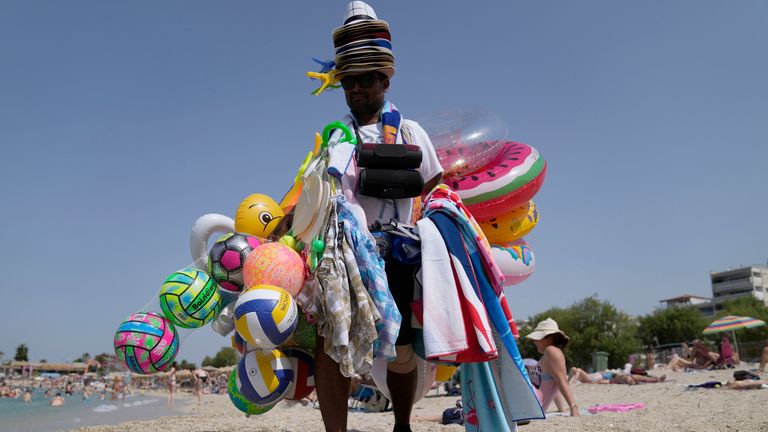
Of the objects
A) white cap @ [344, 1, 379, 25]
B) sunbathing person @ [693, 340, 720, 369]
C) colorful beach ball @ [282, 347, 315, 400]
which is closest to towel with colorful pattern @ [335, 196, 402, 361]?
colorful beach ball @ [282, 347, 315, 400]

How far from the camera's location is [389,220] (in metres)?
3.10

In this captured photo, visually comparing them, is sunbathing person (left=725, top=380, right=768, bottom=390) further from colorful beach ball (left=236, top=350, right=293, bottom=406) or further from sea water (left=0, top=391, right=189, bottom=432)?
sea water (left=0, top=391, right=189, bottom=432)

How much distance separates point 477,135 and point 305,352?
274 centimetres

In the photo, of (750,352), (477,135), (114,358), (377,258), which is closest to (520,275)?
(477,135)

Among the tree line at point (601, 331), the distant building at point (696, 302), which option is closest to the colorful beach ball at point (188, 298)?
the tree line at point (601, 331)

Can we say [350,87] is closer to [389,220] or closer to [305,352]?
[389,220]

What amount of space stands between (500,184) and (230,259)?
2.41 meters

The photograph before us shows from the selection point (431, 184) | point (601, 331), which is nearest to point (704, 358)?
point (431, 184)

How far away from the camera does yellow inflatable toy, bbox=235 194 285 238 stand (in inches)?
136

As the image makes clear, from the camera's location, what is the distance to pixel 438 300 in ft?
9.02

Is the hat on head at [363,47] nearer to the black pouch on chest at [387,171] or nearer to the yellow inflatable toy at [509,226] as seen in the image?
the black pouch on chest at [387,171]

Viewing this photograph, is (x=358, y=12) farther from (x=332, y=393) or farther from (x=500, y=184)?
(x=332, y=393)

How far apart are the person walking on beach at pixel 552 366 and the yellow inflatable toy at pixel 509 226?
3.03 metres

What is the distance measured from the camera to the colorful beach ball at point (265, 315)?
2475 mm
